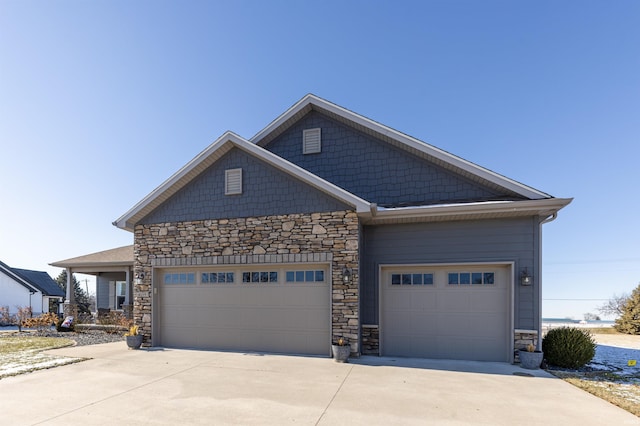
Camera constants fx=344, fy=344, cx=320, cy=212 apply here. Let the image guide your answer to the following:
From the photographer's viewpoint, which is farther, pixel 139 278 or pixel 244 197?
pixel 139 278

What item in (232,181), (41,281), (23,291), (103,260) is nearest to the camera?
(232,181)

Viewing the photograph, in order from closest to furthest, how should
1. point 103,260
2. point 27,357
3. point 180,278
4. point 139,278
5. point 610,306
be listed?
point 27,357 < point 180,278 < point 139,278 < point 103,260 < point 610,306

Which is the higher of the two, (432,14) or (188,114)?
(432,14)

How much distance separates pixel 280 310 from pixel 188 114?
8.52 m

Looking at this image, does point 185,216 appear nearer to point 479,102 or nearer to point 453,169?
point 453,169

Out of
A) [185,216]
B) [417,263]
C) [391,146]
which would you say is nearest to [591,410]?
[417,263]

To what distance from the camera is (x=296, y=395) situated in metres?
5.73

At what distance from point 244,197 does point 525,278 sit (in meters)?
7.43

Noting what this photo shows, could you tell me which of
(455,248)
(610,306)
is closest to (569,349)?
(455,248)

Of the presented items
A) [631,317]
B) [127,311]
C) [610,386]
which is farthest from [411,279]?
[631,317]

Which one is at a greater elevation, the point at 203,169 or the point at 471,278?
the point at 203,169

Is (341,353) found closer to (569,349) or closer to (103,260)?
(569,349)

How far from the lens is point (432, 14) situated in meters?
11.6

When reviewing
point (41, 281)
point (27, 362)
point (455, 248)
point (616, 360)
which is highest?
point (455, 248)
